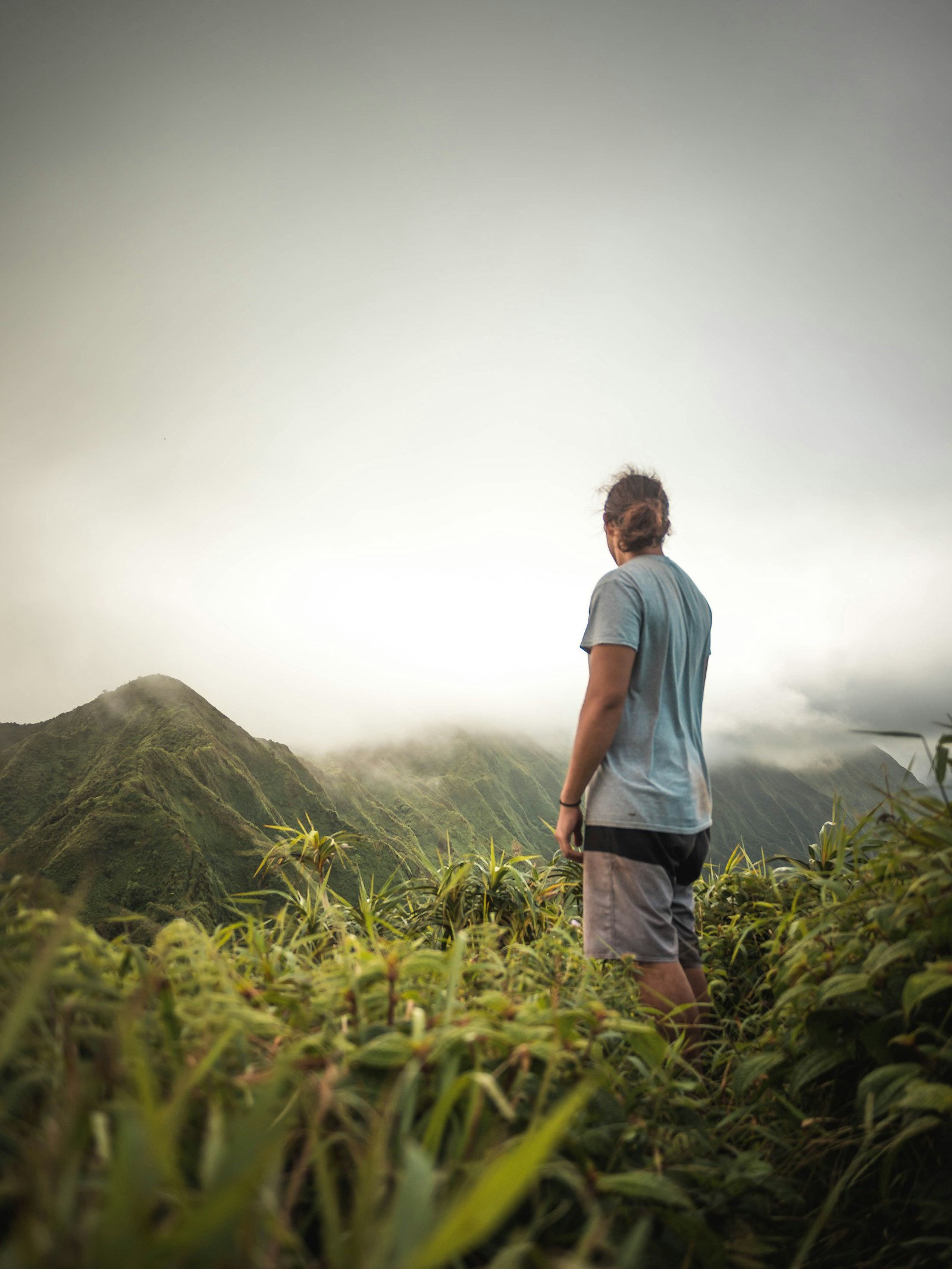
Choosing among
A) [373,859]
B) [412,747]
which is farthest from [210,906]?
[412,747]

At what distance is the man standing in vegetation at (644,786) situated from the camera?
2.10 meters

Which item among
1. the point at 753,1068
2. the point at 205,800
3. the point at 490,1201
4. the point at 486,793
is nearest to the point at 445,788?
the point at 486,793

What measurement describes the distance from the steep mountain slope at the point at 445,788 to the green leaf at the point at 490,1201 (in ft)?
228

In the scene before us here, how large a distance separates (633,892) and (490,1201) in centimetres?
182

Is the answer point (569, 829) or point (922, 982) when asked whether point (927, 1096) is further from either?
point (569, 829)

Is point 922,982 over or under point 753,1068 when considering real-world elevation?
over

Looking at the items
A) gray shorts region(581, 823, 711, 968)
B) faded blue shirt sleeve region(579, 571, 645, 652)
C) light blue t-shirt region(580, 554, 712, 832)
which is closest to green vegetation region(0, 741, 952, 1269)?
gray shorts region(581, 823, 711, 968)

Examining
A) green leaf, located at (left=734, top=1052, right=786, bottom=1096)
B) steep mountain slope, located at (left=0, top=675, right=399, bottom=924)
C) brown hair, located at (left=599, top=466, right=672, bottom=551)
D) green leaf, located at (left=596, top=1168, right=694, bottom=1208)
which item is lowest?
steep mountain slope, located at (left=0, top=675, right=399, bottom=924)

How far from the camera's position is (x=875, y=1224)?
112cm

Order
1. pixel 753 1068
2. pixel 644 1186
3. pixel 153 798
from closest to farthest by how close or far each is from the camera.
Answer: pixel 644 1186 → pixel 753 1068 → pixel 153 798

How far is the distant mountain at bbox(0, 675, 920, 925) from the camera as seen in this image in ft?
176

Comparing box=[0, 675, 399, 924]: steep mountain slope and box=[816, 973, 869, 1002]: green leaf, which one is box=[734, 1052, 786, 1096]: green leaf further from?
box=[0, 675, 399, 924]: steep mountain slope

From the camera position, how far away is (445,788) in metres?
131

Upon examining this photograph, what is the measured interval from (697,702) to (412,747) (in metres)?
164
